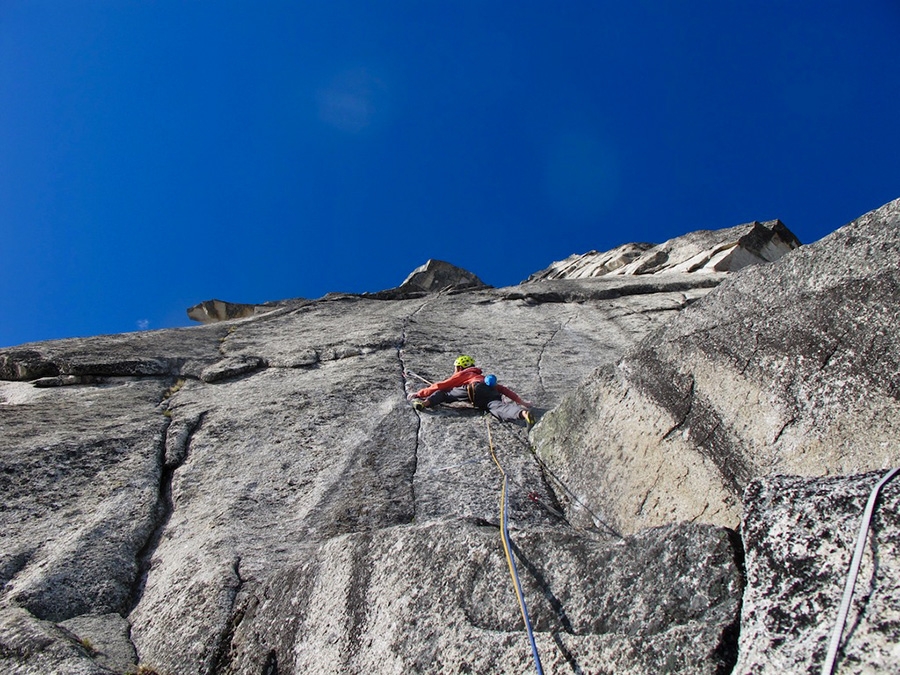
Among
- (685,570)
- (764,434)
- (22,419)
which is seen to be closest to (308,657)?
(685,570)

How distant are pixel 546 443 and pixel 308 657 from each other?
3.55 meters

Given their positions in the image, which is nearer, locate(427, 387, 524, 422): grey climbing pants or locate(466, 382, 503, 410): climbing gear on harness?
locate(427, 387, 524, 422): grey climbing pants

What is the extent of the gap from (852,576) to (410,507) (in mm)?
4074

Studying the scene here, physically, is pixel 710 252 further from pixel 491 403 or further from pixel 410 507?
pixel 410 507

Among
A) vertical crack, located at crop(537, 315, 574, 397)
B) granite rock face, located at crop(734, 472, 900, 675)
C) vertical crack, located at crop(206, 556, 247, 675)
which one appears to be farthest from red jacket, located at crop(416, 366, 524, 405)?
granite rock face, located at crop(734, 472, 900, 675)

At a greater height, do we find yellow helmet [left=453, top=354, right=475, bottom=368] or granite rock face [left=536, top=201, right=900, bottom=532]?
yellow helmet [left=453, top=354, right=475, bottom=368]

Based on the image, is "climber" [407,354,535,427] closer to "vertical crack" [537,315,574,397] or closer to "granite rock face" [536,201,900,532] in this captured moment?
"vertical crack" [537,315,574,397]

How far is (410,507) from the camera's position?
625cm

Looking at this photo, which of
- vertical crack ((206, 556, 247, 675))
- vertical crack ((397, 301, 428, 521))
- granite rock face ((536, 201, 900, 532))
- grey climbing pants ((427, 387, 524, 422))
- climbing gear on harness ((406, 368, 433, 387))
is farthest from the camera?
climbing gear on harness ((406, 368, 433, 387))

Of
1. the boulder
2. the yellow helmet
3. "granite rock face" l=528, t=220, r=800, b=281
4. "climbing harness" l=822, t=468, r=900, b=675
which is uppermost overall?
the boulder

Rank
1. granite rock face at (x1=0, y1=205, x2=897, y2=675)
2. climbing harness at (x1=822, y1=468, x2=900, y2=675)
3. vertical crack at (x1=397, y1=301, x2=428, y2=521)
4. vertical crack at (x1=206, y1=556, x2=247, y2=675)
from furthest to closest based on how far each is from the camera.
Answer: vertical crack at (x1=397, y1=301, x2=428, y2=521), vertical crack at (x1=206, y1=556, x2=247, y2=675), granite rock face at (x1=0, y1=205, x2=897, y2=675), climbing harness at (x1=822, y1=468, x2=900, y2=675)

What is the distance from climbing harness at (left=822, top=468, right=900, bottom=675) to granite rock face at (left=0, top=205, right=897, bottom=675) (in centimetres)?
11

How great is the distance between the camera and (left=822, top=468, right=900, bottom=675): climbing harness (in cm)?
261

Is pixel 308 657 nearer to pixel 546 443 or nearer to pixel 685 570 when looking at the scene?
pixel 685 570
